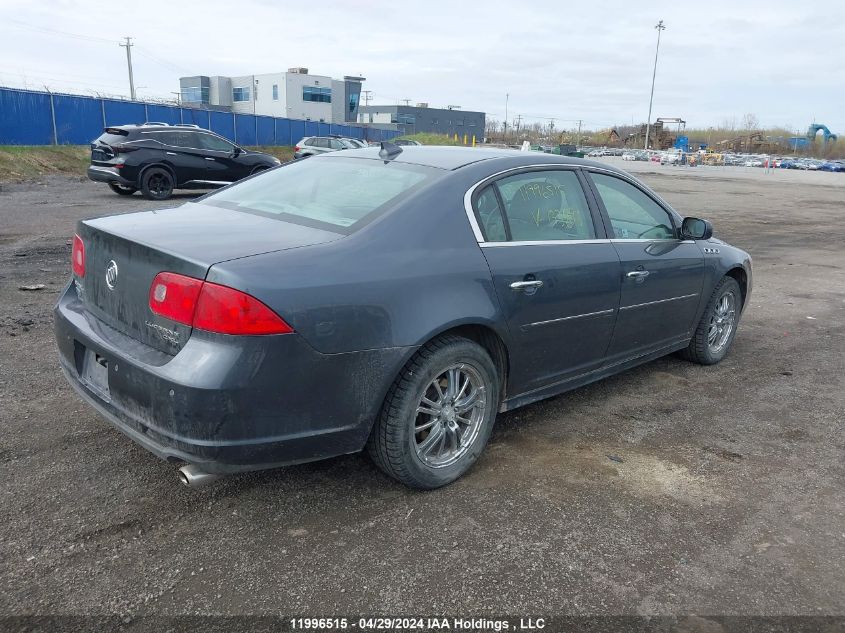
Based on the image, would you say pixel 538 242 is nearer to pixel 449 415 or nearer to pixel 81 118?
pixel 449 415

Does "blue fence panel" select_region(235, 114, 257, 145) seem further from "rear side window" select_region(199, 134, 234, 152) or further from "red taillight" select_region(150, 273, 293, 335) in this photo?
"red taillight" select_region(150, 273, 293, 335)

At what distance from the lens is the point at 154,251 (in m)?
2.70

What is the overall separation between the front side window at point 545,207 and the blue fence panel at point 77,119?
1191 inches

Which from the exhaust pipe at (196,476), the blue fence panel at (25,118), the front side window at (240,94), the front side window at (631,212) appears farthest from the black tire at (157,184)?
the front side window at (240,94)

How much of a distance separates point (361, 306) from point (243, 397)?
1.91 ft

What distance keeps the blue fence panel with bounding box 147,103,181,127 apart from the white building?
127 feet

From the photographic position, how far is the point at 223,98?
83.5 meters

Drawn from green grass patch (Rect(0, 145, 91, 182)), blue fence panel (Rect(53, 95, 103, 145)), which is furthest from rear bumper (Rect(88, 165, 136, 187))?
blue fence panel (Rect(53, 95, 103, 145))

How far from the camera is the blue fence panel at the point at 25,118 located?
2598cm

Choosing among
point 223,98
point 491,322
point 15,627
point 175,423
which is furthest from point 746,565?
point 223,98

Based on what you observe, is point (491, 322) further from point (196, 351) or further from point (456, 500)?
point (196, 351)

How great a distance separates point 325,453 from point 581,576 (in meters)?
1.13

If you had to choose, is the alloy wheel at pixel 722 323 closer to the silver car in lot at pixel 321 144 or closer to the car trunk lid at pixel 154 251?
the car trunk lid at pixel 154 251

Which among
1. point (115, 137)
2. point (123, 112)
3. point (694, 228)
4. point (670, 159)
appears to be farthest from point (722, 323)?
point (670, 159)
